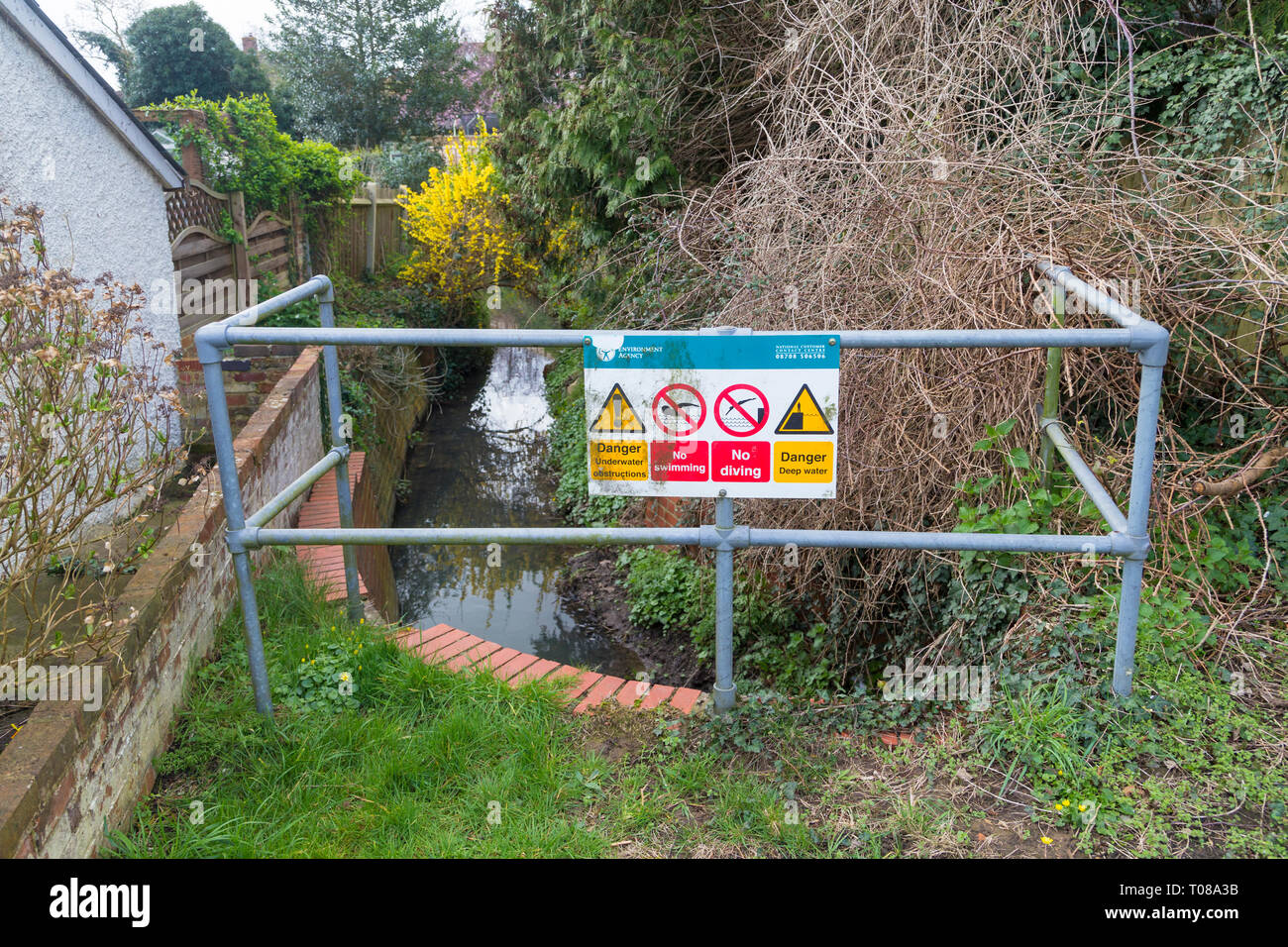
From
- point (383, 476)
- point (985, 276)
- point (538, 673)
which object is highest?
point (985, 276)

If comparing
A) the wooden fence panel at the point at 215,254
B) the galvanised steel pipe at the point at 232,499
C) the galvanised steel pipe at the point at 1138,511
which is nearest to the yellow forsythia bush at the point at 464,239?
the wooden fence panel at the point at 215,254

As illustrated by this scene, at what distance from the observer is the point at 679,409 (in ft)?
9.22

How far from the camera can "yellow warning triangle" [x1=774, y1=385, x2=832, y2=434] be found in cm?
276

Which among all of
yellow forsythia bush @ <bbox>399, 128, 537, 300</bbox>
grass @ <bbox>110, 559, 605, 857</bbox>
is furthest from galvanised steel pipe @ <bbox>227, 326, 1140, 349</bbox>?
yellow forsythia bush @ <bbox>399, 128, 537, 300</bbox>

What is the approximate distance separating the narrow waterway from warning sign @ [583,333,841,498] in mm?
3636

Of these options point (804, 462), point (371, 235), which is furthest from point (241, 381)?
point (371, 235)

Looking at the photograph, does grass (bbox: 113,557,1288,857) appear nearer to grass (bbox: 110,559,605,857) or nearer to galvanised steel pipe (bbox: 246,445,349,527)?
grass (bbox: 110,559,605,857)

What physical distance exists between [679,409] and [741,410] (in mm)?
189

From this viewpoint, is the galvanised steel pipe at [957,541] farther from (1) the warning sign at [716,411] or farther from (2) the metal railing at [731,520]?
(1) the warning sign at [716,411]

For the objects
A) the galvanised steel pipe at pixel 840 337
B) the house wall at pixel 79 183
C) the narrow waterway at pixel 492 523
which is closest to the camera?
the galvanised steel pipe at pixel 840 337

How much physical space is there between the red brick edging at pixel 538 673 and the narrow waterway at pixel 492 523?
90.0 inches

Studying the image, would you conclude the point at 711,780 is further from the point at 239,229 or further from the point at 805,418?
the point at 239,229

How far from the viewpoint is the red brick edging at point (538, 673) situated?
3.54m

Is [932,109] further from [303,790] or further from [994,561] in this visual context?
[303,790]
